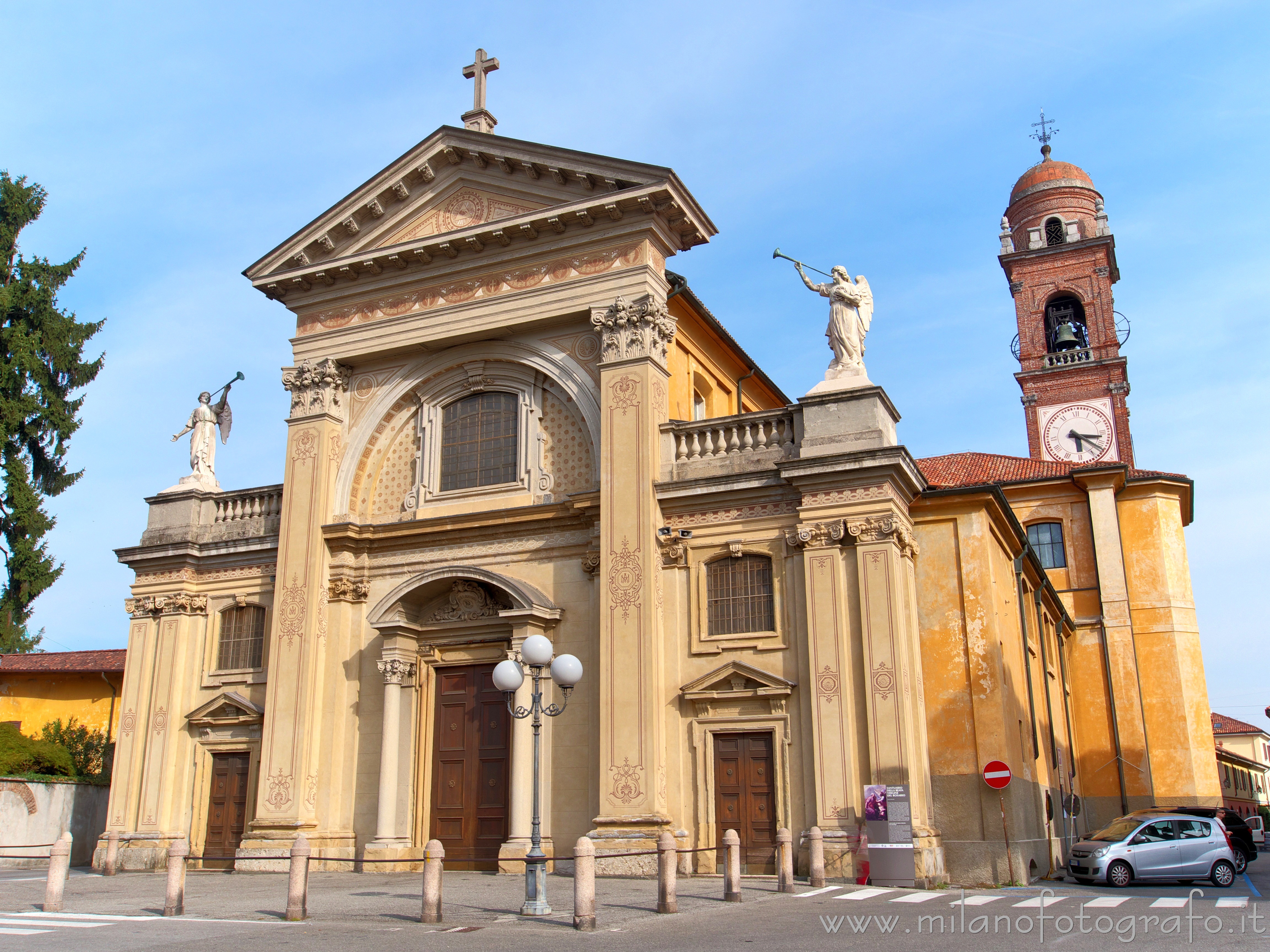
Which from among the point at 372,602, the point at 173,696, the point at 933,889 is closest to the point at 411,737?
the point at 372,602

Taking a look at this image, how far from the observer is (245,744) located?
22609 mm

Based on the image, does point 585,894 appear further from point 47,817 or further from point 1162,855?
point 47,817

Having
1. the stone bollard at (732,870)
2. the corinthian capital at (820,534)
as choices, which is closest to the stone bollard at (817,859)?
the stone bollard at (732,870)

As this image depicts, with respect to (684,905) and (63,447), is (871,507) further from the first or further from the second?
(63,447)

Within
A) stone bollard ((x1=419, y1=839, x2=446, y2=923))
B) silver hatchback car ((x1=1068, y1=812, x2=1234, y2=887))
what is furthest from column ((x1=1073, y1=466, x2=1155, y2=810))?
stone bollard ((x1=419, y1=839, x2=446, y2=923))

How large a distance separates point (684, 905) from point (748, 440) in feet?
30.1

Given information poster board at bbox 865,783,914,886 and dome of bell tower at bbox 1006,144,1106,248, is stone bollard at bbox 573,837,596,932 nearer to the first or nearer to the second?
information poster board at bbox 865,783,914,886

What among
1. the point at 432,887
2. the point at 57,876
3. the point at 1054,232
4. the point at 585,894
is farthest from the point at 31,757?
the point at 1054,232

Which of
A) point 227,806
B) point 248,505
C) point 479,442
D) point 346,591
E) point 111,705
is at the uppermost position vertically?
point 479,442

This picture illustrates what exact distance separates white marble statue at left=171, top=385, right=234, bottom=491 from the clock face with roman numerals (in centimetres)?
3120

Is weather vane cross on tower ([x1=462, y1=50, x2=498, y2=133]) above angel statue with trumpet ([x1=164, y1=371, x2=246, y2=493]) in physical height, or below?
above

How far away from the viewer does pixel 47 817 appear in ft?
86.3

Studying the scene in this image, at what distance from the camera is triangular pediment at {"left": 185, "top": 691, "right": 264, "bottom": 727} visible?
22.6 metres

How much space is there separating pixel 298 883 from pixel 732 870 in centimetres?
538
